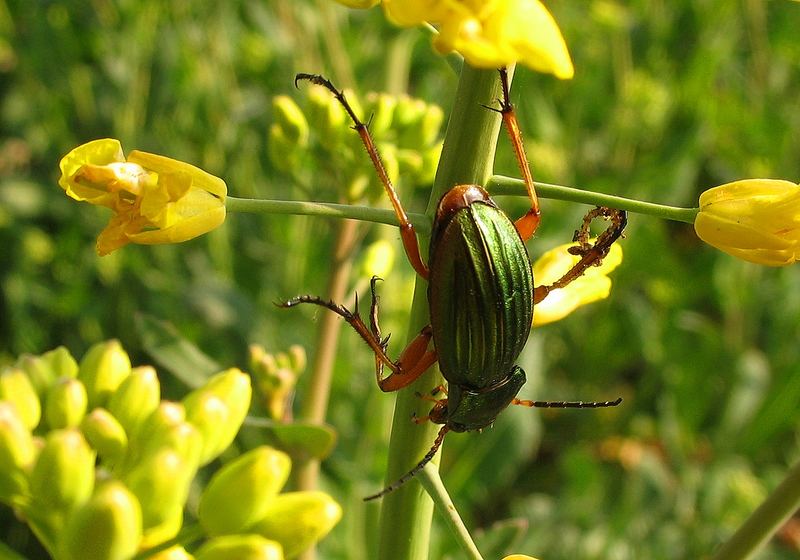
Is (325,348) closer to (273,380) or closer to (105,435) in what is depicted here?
(273,380)

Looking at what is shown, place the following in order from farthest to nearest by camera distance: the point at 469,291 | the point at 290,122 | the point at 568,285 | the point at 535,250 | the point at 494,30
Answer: the point at 535,250 < the point at 290,122 < the point at 568,285 < the point at 469,291 < the point at 494,30

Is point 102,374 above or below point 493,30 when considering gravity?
below

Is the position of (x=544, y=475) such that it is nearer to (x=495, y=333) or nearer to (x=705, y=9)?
(x=705, y=9)

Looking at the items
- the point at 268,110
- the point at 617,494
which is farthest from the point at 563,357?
the point at 268,110

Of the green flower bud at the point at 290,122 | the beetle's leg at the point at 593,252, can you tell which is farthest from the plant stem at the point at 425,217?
the green flower bud at the point at 290,122

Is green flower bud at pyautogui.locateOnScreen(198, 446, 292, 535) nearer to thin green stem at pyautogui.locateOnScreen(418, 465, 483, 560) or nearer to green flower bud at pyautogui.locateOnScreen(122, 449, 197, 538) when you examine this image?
green flower bud at pyautogui.locateOnScreen(122, 449, 197, 538)

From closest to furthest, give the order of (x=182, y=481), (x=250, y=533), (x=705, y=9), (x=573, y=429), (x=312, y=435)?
(x=182, y=481), (x=250, y=533), (x=312, y=435), (x=573, y=429), (x=705, y=9)

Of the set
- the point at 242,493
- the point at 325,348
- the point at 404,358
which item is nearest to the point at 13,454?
the point at 242,493

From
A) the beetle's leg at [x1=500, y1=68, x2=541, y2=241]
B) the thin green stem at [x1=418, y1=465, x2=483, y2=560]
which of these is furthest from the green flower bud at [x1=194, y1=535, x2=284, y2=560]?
the beetle's leg at [x1=500, y1=68, x2=541, y2=241]
